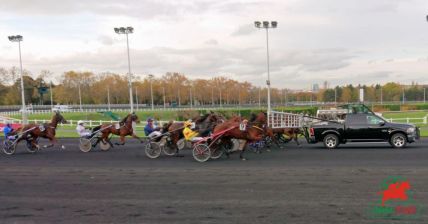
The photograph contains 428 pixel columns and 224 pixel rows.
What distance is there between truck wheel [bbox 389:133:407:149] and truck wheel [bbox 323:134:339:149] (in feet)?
7.39

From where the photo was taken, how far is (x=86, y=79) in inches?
4897

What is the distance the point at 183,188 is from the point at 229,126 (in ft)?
17.3

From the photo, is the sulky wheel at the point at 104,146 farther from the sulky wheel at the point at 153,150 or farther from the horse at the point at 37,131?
the sulky wheel at the point at 153,150

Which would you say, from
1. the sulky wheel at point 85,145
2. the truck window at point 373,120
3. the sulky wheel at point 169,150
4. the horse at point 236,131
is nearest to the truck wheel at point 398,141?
the truck window at point 373,120

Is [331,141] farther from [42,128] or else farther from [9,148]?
[9,148]

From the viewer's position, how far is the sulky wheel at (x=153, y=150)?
15999mm

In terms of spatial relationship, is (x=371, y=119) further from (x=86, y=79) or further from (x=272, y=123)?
(x=86, y=79)

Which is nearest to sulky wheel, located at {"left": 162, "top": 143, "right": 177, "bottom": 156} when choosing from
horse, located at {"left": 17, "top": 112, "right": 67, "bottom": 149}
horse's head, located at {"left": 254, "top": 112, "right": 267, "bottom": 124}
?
horse's head, located at {"left": 254, "top": 112, "right": 267, "bottom": 124}

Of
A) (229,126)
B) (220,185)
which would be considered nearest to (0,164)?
(229,126)

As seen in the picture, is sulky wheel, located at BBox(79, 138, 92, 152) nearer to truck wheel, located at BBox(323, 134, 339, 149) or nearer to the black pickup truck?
the black pickup truck

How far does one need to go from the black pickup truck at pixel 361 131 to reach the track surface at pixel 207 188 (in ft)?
7.24

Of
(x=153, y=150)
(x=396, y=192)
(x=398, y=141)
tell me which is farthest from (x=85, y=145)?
(x=396, y=192)

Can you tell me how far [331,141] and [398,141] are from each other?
2768mm

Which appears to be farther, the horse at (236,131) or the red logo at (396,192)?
the horse at (236,131)
